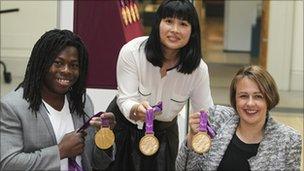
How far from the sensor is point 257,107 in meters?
2.24

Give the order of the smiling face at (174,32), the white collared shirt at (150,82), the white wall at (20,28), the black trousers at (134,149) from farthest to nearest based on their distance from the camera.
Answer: the white wall at (20,28) < the black trousers at (134,149) < the white collared shirt at (150,82) < the smiling face at (174,32)

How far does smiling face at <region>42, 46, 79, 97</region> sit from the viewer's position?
2.21 m

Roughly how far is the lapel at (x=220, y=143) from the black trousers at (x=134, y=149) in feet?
1.87

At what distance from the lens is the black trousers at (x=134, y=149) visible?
9.34 ft

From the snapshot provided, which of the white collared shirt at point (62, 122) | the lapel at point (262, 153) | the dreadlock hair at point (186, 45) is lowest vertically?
the lapel at point (262, 153)

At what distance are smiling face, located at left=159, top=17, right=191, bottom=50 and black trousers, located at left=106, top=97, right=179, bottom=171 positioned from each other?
442mm

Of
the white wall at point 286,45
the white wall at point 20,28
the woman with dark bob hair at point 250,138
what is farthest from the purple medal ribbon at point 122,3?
the white wall at point 286,45

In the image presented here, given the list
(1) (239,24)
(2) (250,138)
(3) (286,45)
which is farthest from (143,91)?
(1) (239,24)

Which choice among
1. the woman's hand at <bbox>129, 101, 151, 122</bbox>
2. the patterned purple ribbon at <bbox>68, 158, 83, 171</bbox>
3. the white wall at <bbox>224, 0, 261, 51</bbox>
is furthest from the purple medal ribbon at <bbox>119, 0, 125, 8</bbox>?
the white wall at <bbox>224, 0, 261, 51</bbox>

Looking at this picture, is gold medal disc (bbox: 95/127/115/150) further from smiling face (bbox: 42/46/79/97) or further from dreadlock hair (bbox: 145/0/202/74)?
dreadlock hair (bbox: 145/0/202/74)

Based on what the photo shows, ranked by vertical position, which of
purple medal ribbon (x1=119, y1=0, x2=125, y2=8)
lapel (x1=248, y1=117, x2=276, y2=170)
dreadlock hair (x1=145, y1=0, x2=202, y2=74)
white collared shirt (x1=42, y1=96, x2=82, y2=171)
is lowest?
lapel (x1=248, y1=117, x2=276, y2=170)

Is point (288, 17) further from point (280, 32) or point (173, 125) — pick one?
point (173, 125)

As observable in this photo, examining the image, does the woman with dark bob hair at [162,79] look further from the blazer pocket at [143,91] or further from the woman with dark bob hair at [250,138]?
the woman with dark bob hair at [250,138]

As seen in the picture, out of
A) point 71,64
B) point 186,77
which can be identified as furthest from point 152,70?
point 71,64
